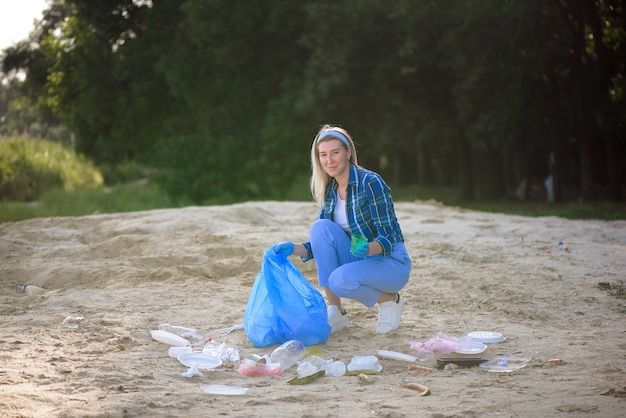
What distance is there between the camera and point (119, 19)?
21156 mm

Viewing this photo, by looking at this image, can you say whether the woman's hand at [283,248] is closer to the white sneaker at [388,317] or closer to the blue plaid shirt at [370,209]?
the blue plaid shirt at [370,209]

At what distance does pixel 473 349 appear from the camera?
188 inches

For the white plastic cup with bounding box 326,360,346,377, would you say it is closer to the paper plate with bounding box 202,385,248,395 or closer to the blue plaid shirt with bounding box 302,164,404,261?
the paper plate with bounding box 202,385,248,395

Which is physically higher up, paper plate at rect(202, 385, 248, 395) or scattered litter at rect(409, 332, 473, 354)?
scattered litter at rect(409, 332, 473, 354)

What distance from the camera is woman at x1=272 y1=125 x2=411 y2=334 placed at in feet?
16.7

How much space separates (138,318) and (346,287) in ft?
5.03

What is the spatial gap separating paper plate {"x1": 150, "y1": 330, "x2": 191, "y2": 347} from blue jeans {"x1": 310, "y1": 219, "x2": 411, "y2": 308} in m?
0.95

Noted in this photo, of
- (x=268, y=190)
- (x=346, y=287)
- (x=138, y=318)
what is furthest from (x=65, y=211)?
(x=346, y=287)

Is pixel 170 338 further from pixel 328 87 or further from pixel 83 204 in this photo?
pixel 328 87

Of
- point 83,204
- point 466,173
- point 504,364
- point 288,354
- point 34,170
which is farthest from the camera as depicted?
point 466,173

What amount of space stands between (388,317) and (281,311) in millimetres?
769

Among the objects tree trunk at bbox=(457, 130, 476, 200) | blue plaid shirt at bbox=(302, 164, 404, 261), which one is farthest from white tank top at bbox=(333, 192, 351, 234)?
tree trunk at bbox=(457, 130, 476, 200)

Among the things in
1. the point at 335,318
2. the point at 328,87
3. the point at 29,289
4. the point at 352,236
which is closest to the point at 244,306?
the point at 335,318

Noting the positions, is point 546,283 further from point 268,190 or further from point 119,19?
point 119,19
